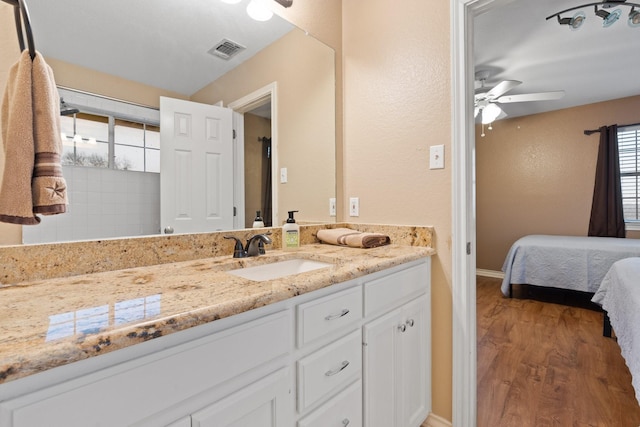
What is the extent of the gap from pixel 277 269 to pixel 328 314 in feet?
1.42

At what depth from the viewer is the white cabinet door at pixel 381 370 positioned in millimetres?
1071

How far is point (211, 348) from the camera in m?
0.64

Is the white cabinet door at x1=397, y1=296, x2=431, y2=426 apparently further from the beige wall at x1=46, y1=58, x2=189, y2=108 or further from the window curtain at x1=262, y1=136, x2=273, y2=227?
the beige wall at x1=46, y1=58, x2=189, y2=108

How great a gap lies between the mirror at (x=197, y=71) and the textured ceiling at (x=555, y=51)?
1.51m

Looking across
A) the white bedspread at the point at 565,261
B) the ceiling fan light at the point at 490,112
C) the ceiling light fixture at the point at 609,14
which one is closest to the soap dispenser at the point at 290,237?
the ceiling light fixture at the point at 609,14

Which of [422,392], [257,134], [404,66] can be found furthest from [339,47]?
[422,392]

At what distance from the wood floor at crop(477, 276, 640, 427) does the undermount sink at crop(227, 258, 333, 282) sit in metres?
1.22

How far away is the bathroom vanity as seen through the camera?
0.47 m

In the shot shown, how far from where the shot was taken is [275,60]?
1.61 metres

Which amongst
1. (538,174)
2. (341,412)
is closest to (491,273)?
(538,174)

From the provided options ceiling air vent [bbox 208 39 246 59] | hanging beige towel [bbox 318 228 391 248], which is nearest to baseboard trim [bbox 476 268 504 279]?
hanging beige towel [bbox 318 228 391 248]

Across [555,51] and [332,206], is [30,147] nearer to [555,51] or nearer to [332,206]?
[332,206]

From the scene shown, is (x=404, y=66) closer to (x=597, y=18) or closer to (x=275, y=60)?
(x=275, y=60)

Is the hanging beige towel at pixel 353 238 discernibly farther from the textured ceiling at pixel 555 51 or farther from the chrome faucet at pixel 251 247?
the textured ceiling at pixel 555 51
